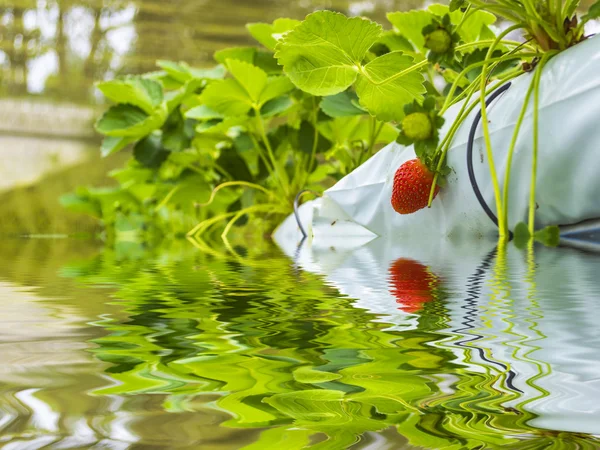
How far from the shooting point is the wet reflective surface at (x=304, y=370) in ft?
0.28

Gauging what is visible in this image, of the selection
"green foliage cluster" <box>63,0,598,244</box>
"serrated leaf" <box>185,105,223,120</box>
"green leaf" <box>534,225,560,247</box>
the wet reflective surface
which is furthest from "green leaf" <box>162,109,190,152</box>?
the wet reflective surface

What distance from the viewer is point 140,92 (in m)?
1.24

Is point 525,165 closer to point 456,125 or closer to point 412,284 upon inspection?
point 456,125

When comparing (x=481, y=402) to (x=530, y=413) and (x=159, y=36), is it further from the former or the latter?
(x=159, y=36)

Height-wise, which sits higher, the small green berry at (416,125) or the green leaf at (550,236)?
the small green berry at (416,125)

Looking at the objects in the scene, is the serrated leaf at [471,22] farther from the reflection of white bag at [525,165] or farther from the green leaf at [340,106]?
the reflection of white bag at [525,165]

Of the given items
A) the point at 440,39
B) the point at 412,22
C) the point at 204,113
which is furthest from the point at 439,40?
the point at 204,113

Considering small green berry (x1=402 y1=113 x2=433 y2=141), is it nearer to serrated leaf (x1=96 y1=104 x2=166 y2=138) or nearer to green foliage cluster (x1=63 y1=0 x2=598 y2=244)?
green foliage cluster (x1=63 y1=0 x2=598 y2=244)

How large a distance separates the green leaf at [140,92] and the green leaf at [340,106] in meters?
0.42

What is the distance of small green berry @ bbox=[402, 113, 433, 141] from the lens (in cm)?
56

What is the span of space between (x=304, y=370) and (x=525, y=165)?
488 mm

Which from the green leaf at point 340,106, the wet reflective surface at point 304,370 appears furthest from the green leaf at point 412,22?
the wet reflective surface at point 304,370

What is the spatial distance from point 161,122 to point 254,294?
42.0 inches

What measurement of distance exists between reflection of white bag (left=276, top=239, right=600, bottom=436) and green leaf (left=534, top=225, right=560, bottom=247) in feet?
0.50
